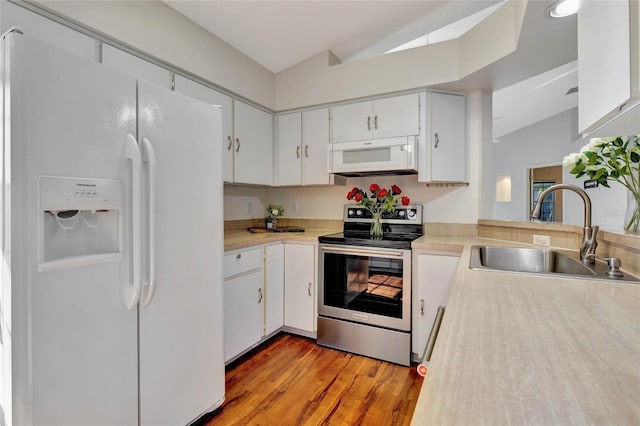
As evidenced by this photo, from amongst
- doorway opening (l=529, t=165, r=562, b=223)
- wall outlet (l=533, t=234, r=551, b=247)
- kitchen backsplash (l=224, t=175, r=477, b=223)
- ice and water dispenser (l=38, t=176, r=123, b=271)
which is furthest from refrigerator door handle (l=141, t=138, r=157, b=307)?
doorway opening (l=529, t=165, r=562, b=223)

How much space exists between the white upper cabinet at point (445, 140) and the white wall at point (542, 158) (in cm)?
179

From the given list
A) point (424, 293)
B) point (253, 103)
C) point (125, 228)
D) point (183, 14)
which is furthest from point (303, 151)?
point (125, 228)

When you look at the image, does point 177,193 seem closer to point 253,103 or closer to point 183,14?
point 183,14

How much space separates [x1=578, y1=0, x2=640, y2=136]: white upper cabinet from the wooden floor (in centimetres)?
163

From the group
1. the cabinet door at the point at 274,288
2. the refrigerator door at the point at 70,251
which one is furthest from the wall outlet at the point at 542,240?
the refrigerator door at the point at 70,251

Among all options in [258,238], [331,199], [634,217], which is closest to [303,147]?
[331,199]

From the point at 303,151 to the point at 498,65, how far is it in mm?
1653

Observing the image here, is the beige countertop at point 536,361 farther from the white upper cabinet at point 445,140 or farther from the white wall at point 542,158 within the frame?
the white wall at point 542,158

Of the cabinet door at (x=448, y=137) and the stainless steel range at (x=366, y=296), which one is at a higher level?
the cabinet door at (x=448, y=137)

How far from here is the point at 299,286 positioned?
2.61 m

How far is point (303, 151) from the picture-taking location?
9.58ft

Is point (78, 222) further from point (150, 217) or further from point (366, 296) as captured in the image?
point (366, 296)

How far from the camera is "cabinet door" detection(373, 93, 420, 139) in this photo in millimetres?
2475

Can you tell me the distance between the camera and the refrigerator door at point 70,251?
3.05 feet
